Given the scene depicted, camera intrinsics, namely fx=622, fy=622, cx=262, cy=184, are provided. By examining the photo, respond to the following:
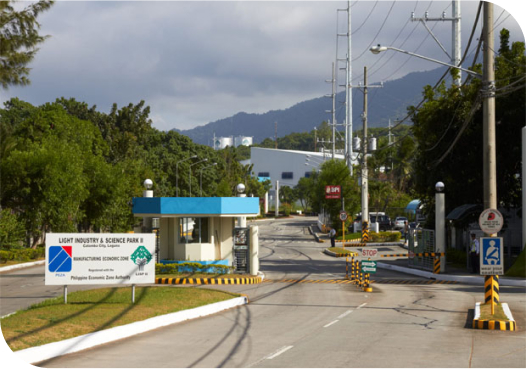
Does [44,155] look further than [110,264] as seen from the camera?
Yes

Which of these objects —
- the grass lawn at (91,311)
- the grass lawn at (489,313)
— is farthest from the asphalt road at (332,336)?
the grass lawn at (91,311)

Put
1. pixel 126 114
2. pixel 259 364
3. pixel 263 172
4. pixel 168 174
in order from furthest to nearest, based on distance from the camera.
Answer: pixel 263 172 → pixel 168 174 → pixel 126 114 → pixel 259 364

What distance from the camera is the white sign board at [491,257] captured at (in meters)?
16.2

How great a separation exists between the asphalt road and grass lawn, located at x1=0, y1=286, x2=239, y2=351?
0.82m

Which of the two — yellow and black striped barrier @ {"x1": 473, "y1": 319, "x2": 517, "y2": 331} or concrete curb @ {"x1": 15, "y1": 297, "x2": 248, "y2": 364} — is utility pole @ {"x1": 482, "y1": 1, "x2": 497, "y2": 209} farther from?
concrete curb @ {"x1": 15, "y1": 297, "x2": 248, "y2": 364}

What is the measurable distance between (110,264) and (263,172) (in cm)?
14264

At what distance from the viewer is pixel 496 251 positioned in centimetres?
1622

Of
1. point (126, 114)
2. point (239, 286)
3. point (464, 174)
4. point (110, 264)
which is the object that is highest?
point (126, 114)

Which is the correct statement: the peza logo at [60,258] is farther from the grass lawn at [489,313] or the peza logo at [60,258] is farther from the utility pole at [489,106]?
the utility pole at [489,106]

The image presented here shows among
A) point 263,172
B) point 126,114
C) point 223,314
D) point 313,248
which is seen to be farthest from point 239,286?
point 263,172

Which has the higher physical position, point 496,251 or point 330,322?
point 496,251

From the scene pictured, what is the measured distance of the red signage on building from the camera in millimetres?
67625

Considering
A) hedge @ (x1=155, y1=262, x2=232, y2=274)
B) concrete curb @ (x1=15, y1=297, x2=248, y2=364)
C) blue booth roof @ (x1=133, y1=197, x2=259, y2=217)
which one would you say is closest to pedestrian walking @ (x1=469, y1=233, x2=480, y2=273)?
blue booth roof @ (x1=133, y1=197, x2=259, y2=217)

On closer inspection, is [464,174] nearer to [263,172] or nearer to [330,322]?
[330,322]
